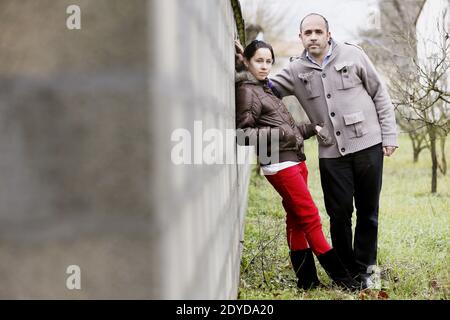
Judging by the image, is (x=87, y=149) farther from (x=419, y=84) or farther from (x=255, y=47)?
(x=419, y=84)

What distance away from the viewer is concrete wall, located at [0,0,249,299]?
1139mm

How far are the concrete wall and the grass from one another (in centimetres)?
274

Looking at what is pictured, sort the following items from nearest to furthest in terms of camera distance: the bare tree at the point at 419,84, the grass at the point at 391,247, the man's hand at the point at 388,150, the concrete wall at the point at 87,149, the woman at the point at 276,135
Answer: the concrete wall at the point at 87,149, the woman at the point at 276,135, the grass at the point at 391,247, the man's hand at the point at 388,150, the bare tree at the point at 419,84

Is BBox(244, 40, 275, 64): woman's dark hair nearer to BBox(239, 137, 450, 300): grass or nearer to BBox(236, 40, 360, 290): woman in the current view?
BBox(236, 40, 360, 290): woman

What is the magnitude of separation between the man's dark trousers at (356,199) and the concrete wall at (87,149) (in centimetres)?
335

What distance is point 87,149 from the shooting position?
1.15m

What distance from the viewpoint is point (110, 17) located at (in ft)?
3.79

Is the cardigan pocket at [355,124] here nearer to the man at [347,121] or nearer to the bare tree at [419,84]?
the man at [347,121]

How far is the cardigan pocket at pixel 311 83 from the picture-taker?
4.50m

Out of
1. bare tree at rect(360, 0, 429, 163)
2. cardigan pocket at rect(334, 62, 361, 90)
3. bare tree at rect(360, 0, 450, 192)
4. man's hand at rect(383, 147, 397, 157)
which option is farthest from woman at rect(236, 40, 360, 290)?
bare tree at rect(360, 0, 429, 163)

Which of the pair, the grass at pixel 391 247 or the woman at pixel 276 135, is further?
the grass at pixel 391 247

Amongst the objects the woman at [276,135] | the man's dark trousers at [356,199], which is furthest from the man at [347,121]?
the woman at [276,135]

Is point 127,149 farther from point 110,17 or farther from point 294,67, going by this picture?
point 294,67

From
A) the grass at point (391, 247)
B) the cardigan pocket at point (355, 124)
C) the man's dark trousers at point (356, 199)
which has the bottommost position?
the grass at point (391, 247)
